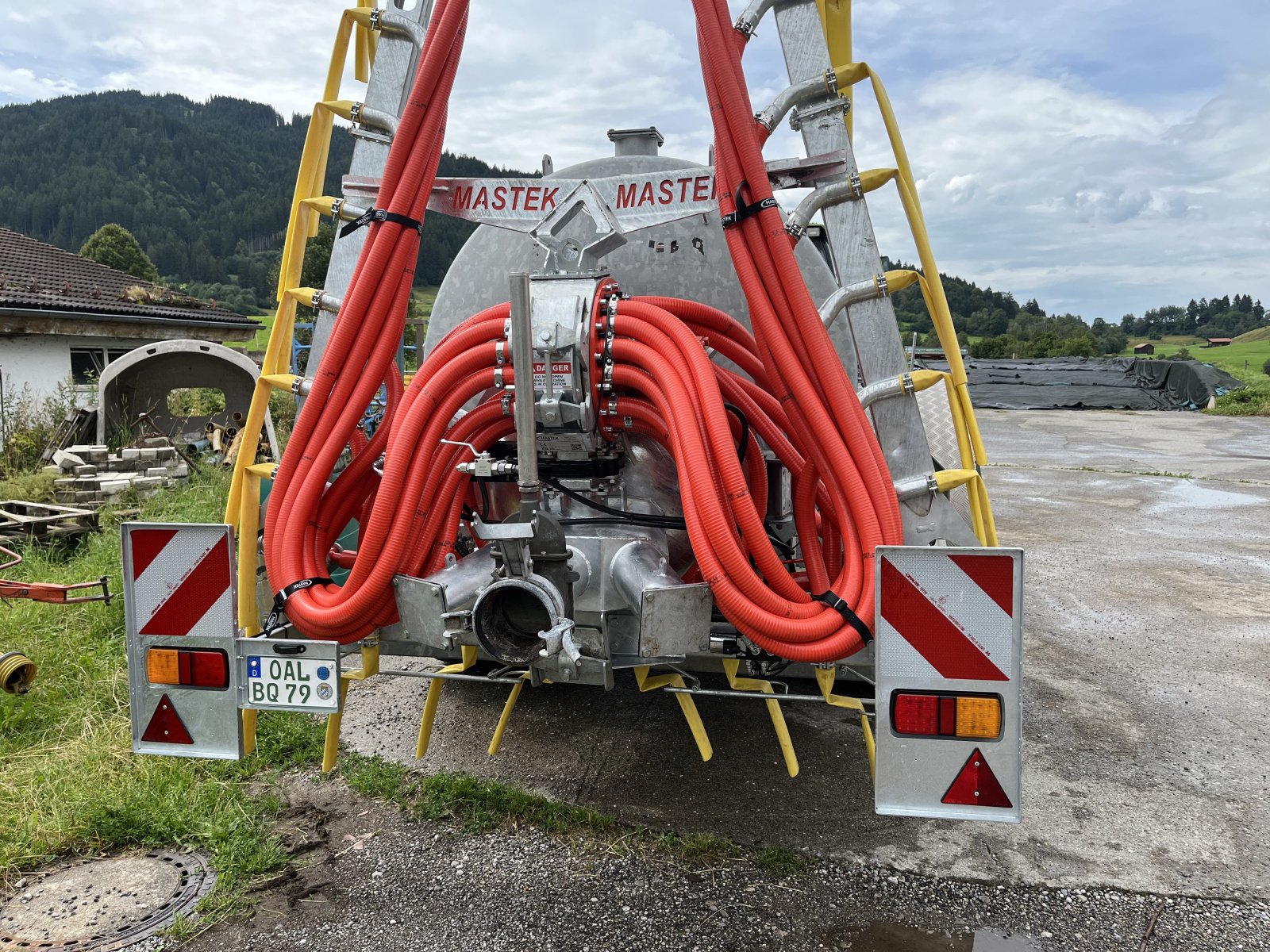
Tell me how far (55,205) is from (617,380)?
100463mm

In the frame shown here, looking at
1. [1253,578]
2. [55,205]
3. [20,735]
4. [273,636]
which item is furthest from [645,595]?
[55,205]

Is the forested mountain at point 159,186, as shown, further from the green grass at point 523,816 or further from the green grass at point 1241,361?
the green grass at point 523,816

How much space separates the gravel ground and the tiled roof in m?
13.7

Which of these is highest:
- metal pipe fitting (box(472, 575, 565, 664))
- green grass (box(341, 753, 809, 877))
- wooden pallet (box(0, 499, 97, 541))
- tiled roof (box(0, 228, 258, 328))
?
tiled roof (box(0, 228, 258, 328))

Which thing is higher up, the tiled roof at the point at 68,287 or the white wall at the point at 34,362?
the tiled roof at the point at 68,287

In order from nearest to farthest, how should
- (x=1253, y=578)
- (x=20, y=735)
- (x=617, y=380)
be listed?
(x=617, y=380) < (x=20, y=735) < (x=1253, y=578)

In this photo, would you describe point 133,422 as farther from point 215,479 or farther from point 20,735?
point 20,735

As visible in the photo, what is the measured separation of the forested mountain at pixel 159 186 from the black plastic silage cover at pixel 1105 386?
128 ft

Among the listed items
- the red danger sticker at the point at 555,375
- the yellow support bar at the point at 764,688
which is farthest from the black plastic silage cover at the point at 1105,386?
the red danger sticker at the point at 555,375

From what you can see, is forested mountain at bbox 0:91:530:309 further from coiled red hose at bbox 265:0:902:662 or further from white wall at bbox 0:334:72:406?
coiled red hose at bbox 265:0:902:662

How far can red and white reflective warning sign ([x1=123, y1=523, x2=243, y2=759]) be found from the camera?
2.58m

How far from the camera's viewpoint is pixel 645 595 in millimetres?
2438

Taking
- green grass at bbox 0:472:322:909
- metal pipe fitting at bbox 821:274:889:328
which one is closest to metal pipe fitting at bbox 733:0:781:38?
metal pipe fitting at bbox 821:274:889:328

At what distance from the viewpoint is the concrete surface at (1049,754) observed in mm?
3037
